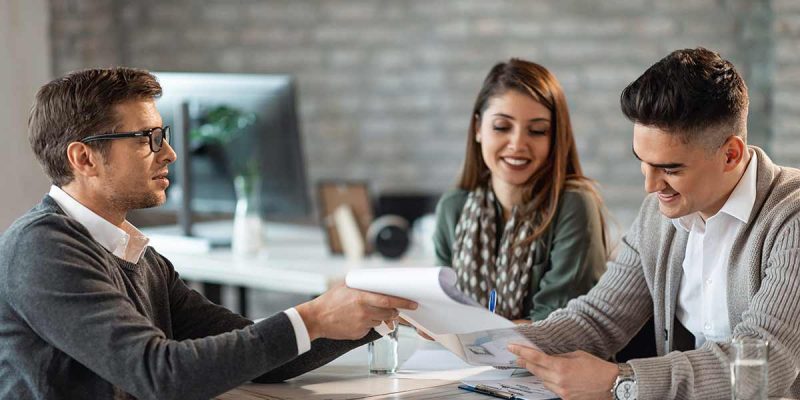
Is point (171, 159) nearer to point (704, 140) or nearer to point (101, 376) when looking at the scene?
point (101, 376)

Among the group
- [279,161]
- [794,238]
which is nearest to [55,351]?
[794,238]

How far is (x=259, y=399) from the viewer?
6.03ft

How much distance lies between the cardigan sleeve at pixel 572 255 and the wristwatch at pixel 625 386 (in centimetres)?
70

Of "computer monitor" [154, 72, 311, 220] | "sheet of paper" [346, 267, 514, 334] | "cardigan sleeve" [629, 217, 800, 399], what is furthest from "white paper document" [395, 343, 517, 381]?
"computer monitor" [154, 72, 311, 220]

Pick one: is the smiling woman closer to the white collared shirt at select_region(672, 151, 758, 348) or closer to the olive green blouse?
the olive green blouse

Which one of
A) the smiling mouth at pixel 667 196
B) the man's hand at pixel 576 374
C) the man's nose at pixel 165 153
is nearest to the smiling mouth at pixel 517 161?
the smiling mouth at pixel 667 196

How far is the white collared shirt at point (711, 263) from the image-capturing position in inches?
72.9

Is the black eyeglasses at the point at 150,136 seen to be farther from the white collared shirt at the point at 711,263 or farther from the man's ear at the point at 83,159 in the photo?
the white collared shirt at the point at 711,263

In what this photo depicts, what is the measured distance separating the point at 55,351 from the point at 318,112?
11.8ft

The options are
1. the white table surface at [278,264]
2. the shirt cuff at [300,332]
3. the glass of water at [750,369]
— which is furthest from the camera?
the white table surface at [278,264]

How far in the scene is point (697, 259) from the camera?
6.41 feet

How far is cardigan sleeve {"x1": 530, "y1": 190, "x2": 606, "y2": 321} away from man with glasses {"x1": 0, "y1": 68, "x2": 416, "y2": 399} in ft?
2.47

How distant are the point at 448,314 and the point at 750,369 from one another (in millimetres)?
446

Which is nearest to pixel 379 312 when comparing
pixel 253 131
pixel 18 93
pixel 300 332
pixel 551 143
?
pixel 300 332
